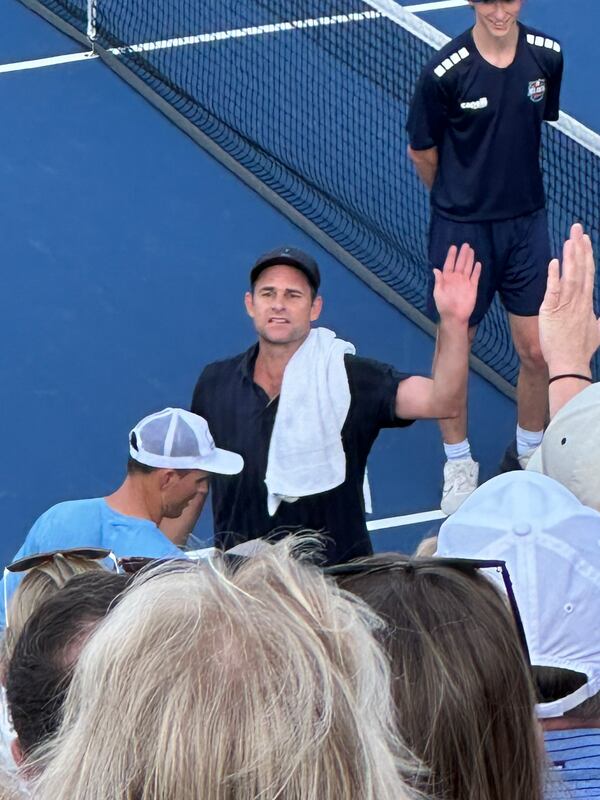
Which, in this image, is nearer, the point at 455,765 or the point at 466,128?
the point at 455,765

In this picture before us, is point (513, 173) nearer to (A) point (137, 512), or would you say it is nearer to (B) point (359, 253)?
(B) point (359, 253)

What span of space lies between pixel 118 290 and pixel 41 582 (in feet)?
14.8

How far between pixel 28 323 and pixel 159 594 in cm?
545

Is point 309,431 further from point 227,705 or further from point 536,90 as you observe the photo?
point 227,705

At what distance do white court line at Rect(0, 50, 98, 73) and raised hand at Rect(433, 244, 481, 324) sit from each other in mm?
4875

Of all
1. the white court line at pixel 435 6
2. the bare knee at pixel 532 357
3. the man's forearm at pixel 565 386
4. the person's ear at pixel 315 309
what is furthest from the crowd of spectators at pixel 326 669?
the white court line at pixel 435 6

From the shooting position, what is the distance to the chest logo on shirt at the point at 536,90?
5.75 metres

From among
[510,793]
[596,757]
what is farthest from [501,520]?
[510,793]

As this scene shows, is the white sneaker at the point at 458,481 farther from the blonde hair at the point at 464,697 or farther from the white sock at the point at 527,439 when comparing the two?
the blonde hair at the point at 464,697

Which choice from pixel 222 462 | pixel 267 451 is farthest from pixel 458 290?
pixel 222 462

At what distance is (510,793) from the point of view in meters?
2.00

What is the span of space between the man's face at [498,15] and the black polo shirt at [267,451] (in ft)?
6.06

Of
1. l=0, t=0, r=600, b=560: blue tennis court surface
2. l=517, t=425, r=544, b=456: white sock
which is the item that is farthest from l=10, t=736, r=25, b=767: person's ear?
l=517, t=425, r=544, b=456: white sock

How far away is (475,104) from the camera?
5676mm
